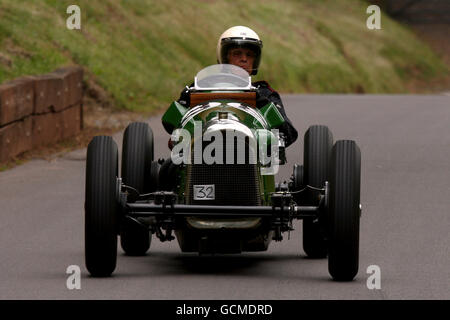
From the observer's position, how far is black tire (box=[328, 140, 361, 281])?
8680mm

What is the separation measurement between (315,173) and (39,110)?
30.5 feet

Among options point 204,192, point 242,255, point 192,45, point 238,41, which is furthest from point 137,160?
point 192,45

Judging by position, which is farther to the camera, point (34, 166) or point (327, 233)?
point (34, 166)

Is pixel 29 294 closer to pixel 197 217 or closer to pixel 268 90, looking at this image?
pixel 197 217

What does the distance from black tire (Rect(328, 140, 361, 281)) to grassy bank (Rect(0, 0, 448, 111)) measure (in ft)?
45.4

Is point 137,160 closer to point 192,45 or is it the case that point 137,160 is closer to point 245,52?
point 245,52

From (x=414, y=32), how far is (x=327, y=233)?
6976cm

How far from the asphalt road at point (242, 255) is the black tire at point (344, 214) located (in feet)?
0.46

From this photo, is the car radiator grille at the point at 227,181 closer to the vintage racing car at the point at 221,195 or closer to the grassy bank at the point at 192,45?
the vintage racing car at the point at 221,195

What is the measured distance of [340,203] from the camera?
28.7ft

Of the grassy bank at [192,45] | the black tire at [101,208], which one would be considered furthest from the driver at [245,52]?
the grassy bank at [192,45]

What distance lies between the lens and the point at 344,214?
8.71 m

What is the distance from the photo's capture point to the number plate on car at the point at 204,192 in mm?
9055
